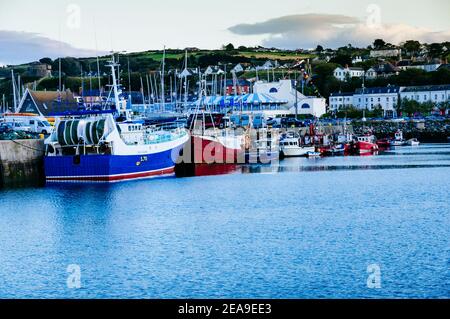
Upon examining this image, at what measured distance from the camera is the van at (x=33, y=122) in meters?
54.6

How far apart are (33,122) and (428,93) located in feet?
229

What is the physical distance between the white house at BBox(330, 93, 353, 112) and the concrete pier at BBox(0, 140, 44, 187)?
7539 centimetres

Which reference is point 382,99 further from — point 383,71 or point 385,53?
point 385,53

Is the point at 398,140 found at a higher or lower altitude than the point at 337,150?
lower

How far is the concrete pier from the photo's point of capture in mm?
42688

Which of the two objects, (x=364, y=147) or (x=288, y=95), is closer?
(x=364, y=147)

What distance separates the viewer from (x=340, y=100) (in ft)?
386

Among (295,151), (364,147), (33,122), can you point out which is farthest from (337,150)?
(33,122)

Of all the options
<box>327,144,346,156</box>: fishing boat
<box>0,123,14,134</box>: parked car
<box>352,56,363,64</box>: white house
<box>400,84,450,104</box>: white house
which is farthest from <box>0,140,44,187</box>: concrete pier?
<box>352,56,363,64</box>: white house

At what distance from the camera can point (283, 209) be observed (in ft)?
112

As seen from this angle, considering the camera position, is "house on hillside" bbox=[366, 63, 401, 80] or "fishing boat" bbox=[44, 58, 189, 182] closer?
"fishing boat" bbox=[44, 58, 189, 182]

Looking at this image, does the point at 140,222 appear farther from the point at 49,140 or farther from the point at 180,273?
the point at 49,140

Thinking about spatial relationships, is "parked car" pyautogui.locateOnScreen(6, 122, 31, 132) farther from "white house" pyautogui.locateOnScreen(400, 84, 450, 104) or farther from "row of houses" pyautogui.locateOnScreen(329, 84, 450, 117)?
"white house" pyautogui.locateOnScreen(400, 84, 450, 104)

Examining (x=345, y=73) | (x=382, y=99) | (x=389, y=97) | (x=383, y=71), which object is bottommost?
(x=382, y=99)
